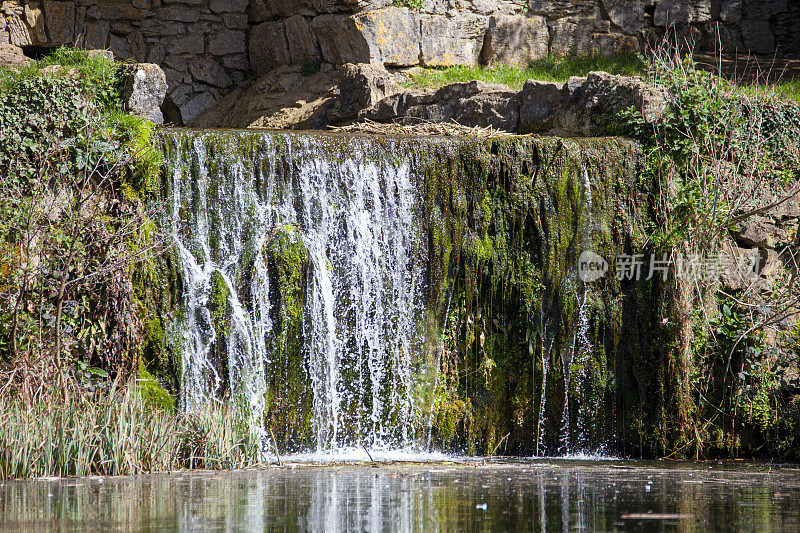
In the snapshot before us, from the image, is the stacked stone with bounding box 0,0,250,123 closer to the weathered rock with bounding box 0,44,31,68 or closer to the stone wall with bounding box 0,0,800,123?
the stone wall with bounding box 0,0,800,123

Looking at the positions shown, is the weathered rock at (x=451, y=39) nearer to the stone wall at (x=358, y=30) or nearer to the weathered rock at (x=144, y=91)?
the stone wall at (x=358, y=30)

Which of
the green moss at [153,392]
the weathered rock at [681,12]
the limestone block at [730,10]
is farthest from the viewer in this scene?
the limestone block at [730,10]

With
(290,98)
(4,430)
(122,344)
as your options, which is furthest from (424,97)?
(4,430)

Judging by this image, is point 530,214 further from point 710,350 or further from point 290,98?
point 290,98

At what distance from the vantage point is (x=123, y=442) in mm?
6246

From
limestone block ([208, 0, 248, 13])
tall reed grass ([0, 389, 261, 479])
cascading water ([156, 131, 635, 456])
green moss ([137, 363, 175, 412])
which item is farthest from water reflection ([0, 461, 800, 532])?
limestone block ([208, 0, 248, 13])

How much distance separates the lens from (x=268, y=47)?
44.9ft

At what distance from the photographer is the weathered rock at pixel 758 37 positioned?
1402 cm

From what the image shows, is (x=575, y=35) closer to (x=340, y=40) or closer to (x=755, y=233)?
(x=340, y=40)

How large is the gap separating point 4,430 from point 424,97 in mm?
6538

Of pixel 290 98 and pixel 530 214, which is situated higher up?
pixel 290 98

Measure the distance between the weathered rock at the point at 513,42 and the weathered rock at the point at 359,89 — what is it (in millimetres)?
2561

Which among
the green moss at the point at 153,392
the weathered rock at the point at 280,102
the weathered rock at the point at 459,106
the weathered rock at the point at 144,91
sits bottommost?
the green moss at the point at 153,392

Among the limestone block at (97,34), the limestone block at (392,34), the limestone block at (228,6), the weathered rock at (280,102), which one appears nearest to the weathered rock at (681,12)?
the limestone block at (392,34)
